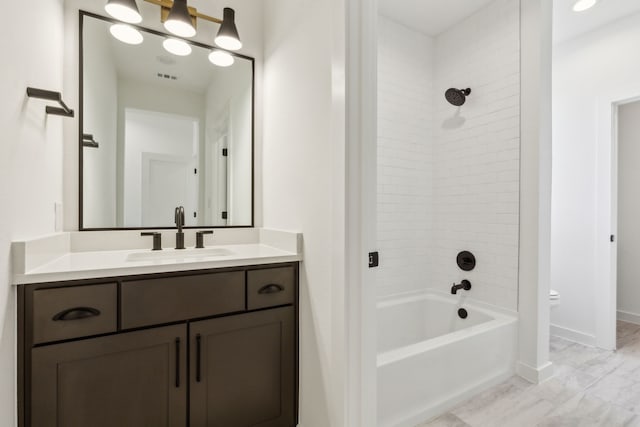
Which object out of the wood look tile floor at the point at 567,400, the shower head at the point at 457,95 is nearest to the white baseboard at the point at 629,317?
the wood look tile floor at the point at 567,400

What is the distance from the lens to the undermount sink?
153cm

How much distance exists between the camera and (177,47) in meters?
1.81

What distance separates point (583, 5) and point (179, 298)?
11.0 ft

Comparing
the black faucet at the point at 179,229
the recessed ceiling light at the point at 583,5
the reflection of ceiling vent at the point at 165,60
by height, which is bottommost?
the black faucet at the point at 179,229

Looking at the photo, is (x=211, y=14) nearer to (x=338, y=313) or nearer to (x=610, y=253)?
(x=338, y=313)

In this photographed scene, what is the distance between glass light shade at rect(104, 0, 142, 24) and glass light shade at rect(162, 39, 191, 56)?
0.20m

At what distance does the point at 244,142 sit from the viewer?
203 centimetres

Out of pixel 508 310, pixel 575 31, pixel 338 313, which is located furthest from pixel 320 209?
pixel 575 31

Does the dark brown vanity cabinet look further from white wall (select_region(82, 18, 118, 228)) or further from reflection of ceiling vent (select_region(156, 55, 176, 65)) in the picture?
reflection of ceiling vent (select_region(156, 55, 176, 65))

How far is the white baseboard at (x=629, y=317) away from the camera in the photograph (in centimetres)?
304

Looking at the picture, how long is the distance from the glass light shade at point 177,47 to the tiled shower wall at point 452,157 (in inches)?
57.5

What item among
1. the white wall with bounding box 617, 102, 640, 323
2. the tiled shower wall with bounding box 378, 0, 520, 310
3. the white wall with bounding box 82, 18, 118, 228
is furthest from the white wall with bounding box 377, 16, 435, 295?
the white wall with bounding box 617, 102, 640, 323

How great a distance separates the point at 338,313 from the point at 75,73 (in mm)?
1798

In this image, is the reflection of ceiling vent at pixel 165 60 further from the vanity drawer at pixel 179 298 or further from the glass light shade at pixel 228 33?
the vanity drawer at pixel 179 298
